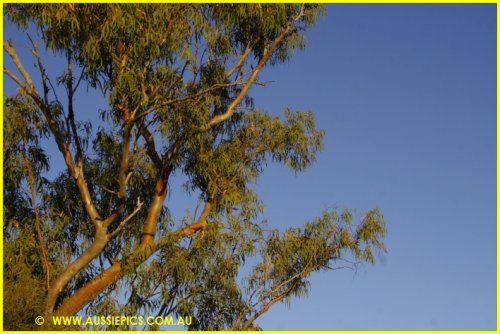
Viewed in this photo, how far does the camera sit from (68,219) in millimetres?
12102

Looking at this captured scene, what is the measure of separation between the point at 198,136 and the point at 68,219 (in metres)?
2.11

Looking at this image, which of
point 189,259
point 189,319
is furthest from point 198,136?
point 189,319

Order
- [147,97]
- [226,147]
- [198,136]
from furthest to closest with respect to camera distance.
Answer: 1. [226,147]
2. [198,136]
3. [147,97]

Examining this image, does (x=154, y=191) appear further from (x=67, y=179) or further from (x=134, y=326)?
(x=134, y=326)

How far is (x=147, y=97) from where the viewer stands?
1074cm

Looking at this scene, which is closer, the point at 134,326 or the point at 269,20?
the point at 134,326

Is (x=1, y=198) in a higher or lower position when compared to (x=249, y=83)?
lower

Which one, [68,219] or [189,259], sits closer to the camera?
[189,259]

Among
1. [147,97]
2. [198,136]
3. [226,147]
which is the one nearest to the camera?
[147,97]

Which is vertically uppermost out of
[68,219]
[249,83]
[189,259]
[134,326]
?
[249,83]

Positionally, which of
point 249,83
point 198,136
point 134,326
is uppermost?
point 249,83

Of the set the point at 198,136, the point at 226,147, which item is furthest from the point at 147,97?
the point at 226,147

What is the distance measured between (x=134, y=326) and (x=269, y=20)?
174 inches

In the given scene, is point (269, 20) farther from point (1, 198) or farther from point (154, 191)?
point (1, 198)
